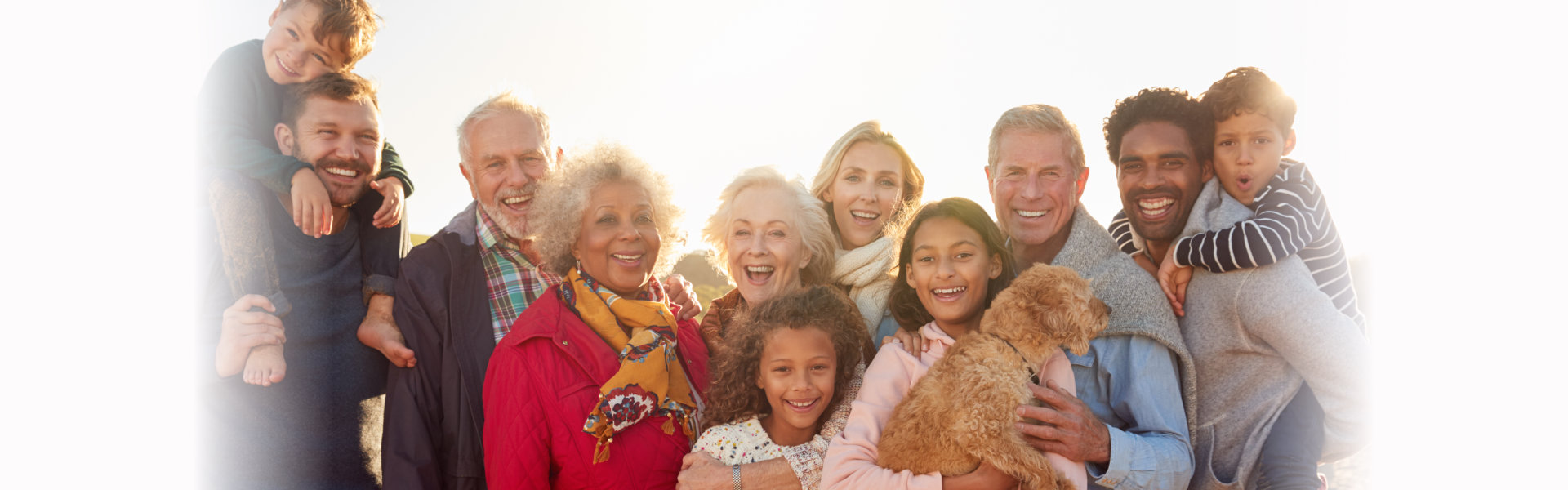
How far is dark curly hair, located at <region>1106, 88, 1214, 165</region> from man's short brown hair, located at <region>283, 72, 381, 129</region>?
4363 millimetres

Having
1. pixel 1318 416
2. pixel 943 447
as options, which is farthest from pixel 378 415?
pixel 1318 416

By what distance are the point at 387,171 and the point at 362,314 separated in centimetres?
95

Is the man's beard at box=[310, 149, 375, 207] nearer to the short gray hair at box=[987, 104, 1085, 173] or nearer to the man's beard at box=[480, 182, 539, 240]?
the man's beard at box=[480, 182, 539, 240]

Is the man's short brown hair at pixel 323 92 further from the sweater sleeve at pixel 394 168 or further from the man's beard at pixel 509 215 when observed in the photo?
the man's beard at pixel 509 215

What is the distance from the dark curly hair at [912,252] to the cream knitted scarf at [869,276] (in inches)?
6.0

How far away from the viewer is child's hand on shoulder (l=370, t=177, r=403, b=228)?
4680 millimetres

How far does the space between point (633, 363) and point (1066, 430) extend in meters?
1.97

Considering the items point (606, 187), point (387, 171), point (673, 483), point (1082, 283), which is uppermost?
point (387, 171)

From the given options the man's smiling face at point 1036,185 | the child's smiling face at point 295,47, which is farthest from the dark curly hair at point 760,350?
the child's smiling face at point 295,47

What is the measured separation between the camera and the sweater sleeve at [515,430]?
145 inches

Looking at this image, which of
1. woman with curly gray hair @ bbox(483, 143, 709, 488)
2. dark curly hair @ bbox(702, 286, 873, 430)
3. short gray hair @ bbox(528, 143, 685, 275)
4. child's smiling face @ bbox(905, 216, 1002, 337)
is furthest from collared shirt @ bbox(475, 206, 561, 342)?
child's smiling face @ bbox(905, 216, 1002, 337)

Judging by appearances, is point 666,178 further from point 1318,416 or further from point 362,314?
point 1318,416

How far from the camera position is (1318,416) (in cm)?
400

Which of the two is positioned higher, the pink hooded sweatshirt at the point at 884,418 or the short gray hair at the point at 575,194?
the short gray hair at the point at 575,194
